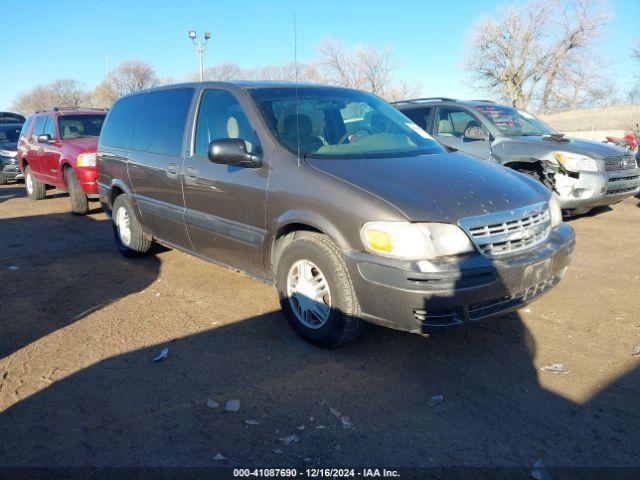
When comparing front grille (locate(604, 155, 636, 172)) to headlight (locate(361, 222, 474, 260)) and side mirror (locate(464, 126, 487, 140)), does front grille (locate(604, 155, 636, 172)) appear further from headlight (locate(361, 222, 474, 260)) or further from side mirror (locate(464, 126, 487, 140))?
headlight (locate(361, 222, 474, 260))

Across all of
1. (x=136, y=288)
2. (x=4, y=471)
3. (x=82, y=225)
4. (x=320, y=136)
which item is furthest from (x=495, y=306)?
(x=82, y=225)

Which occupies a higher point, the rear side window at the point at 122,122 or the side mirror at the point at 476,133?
the rear side window at the point at 122,122

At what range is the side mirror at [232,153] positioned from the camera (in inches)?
148

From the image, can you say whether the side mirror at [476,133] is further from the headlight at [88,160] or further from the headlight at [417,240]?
the headlight at [88,160]

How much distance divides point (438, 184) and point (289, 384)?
5.25 feet

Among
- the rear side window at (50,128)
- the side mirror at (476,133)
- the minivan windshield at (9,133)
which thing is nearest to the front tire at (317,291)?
the side mirror at (476,133)

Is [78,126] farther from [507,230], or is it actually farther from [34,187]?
[507,230]

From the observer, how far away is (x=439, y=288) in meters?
2.95

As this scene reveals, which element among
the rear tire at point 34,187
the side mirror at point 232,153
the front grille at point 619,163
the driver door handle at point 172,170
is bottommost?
the rear tire at point 34,187

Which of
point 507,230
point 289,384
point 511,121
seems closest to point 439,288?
point 507,230

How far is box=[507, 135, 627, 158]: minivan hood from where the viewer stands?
7.10m

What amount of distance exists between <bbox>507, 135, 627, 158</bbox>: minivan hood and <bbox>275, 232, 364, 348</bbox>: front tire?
16.5 feet

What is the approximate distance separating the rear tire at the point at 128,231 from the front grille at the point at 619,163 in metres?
6.13

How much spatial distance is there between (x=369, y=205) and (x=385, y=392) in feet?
3.71
